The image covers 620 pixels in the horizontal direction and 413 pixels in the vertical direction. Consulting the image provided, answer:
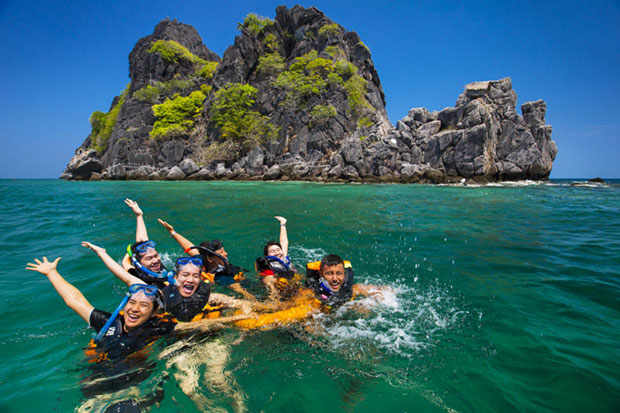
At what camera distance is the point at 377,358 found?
10.6 ft

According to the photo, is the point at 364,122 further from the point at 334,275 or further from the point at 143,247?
the point at 143,247

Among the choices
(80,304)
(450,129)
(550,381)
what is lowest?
(550,381)

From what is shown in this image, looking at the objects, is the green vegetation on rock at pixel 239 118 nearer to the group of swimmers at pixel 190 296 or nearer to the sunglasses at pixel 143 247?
the group of swimmers at pixel 190 296

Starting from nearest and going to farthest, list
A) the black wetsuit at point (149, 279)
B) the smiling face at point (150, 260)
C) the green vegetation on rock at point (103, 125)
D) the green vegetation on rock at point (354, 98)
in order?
the black wetsuit at point (149, 279)
the smiling face at point (150, 260)
the green vegetation on rock at point (354, 98)
the green vegetation on rock at point (103, 125)

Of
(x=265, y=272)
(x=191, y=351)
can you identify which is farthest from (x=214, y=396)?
(x=265, y=272)

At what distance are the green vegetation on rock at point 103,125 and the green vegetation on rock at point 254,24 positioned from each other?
37453 mm

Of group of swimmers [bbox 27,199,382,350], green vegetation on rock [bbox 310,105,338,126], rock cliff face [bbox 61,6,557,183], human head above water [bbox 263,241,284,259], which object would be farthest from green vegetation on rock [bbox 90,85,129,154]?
human head above water [bbox 263,241,284,259]

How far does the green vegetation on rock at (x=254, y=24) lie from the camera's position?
5337cm

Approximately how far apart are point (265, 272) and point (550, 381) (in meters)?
4.29

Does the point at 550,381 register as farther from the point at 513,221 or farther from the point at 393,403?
the point at 513,221

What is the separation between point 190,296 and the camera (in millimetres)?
3945

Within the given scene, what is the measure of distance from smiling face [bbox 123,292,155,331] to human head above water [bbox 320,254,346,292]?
8.16 feet

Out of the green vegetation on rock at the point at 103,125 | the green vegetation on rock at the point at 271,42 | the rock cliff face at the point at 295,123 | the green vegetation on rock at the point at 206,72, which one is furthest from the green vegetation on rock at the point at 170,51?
the green vegetation on rock at the point at 271,42

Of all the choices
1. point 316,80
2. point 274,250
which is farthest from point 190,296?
point 316,80
